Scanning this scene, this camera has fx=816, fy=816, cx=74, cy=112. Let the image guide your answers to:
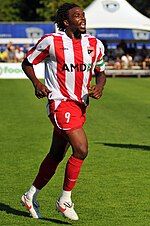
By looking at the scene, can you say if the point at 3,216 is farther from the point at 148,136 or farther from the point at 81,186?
the point at 148,136

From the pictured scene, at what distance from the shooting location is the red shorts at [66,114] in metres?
7.88

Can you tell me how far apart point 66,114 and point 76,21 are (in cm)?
91

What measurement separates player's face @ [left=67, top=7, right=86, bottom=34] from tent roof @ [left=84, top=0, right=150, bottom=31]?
37269 mm

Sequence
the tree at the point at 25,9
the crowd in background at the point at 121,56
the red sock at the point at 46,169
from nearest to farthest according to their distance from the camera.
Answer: the red sock at the point at 46,169 → the crowd in background at the point at 121,56 → the tree at the point at 25,9

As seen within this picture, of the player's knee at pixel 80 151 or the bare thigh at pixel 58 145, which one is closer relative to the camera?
the player's knee at pixel 80 151

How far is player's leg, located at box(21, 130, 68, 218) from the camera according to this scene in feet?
26.6

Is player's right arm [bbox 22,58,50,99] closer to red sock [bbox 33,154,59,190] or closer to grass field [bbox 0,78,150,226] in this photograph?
red sock [bbox 33,154,59,190]

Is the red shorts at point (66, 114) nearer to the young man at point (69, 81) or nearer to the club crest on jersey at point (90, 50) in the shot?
the young man at point (69, 81)

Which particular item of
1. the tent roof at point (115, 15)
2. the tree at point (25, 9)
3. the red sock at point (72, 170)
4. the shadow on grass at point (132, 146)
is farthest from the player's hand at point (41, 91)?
the tree at point (25, 9)

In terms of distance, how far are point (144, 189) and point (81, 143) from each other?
242 cm

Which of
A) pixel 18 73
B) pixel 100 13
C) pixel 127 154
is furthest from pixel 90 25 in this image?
pixel 127 154

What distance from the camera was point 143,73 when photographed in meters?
47.8

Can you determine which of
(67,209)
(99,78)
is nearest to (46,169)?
(67,209)

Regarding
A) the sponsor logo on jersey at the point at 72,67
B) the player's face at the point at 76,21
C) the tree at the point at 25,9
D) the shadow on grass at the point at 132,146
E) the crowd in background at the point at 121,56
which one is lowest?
the tree at the point at 25,9
